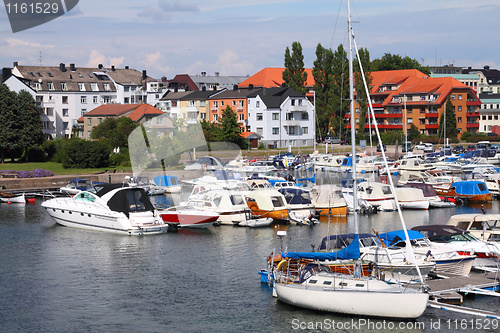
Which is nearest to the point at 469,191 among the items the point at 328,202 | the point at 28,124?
the point at 328,202

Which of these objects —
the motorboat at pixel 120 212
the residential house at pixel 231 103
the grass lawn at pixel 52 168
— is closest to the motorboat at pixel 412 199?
the motorboat at pixel 120 212

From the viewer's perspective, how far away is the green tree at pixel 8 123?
8150 centimetres

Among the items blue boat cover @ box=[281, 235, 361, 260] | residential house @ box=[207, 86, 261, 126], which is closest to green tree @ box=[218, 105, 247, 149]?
residential house @ box=[207, 86, 261, 126]

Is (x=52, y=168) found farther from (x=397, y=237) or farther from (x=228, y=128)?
(x=397, y=237)

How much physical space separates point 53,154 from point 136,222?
51.8m

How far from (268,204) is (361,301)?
20338 millimetres

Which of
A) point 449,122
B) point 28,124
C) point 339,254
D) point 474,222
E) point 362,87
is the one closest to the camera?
point 339,254

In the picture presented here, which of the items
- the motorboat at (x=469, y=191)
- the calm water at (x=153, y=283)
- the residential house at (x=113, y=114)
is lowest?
the calm water at (x=153, y=283)

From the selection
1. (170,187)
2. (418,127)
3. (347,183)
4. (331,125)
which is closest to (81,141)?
(170,187)

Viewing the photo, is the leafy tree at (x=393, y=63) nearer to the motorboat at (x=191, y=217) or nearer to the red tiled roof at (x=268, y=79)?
the red tiled roof at (x=268, y=79)

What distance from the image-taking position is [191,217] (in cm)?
4050

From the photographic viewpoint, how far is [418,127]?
12038 cm

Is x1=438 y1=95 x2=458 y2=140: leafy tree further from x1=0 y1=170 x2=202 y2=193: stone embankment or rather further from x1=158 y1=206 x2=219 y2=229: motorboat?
x1=158 y1=206 x2=219 y2=229: motorboat

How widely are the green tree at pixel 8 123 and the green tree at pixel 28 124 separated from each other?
538 millimetres
